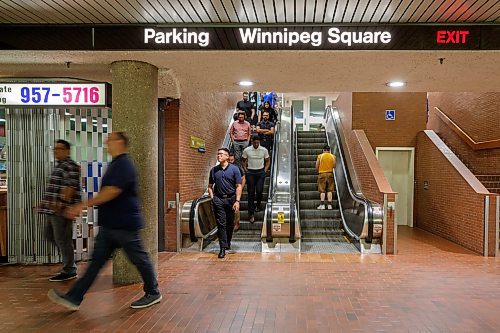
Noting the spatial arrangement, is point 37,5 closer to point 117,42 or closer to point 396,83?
point 117,42

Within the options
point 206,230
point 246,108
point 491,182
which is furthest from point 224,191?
point 491,182

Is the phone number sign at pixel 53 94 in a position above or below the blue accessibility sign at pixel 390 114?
below

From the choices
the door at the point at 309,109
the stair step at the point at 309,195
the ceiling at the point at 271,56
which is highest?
the door at the point at 309,109

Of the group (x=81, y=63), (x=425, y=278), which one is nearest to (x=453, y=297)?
(x=425, y=278)

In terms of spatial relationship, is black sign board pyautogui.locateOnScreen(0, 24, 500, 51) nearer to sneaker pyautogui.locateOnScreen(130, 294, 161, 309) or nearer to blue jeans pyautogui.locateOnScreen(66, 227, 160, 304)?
blue jeans pyautogui.locateOnScreen(66, 227, 160, 304)

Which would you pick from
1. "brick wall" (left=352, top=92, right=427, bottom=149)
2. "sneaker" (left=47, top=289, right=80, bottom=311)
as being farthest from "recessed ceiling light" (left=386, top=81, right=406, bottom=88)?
"brick wall" (left=352, top=92, right=427, bottom=149)

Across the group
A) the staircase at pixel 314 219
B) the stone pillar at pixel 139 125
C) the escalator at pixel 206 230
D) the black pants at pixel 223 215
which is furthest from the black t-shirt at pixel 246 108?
the stone pillar at pixel 139 125

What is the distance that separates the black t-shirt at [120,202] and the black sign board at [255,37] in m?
1.42

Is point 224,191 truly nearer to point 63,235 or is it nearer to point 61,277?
point 63,235

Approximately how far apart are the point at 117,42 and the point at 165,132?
2.76 metres

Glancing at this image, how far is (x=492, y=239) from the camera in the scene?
7.12 metres

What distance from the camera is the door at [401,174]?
11.8 m

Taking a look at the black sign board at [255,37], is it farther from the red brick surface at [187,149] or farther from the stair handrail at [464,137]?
the stair handrail at [464,137]

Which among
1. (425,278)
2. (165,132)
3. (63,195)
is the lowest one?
(425,278)
